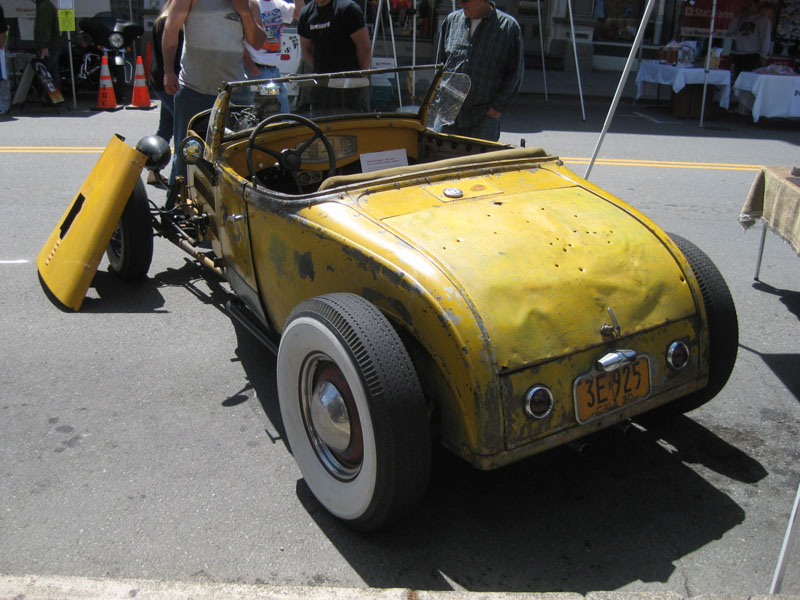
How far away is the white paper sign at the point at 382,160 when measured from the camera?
4.27 m

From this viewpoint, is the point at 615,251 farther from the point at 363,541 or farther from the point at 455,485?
the point at 363,541

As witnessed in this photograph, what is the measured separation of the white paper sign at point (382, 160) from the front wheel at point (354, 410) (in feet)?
5.33

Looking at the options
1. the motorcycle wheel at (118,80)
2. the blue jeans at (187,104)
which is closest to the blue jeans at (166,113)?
Answer: the blue jeans at (187,104)

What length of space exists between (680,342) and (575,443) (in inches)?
22.6

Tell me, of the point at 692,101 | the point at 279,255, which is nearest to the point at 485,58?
the point at 279,255

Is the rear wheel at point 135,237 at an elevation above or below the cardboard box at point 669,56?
below

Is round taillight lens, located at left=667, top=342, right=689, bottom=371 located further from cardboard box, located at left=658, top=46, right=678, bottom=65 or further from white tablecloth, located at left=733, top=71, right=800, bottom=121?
cardboard box, located at left=658, top=46, right=678, bottom=65

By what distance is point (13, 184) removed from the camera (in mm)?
7328

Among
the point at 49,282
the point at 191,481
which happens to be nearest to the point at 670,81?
the point at 49,282

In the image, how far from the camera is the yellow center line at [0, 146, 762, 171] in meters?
8.75

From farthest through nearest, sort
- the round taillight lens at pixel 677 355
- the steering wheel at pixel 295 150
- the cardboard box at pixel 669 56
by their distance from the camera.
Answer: the cardboard box at pixel 669 56 → the steering wheel at pixel 295 150 → the round taillight lens at pixel 677 355

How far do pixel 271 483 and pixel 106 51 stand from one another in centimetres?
1092

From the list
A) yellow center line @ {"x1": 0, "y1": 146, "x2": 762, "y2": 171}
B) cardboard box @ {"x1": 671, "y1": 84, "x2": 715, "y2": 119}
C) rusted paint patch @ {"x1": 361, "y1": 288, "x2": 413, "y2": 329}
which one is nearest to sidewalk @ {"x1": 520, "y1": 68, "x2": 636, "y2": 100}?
cardboard box @ {"x1": 671, "y1": 84, "x2": 715, "y2": 119}

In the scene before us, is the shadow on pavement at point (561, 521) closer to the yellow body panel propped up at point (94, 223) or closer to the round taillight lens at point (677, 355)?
the round taillight lens at point (677, 355)
